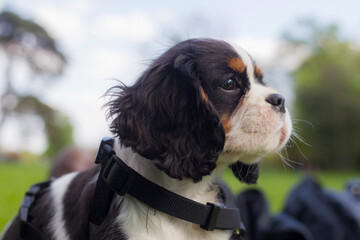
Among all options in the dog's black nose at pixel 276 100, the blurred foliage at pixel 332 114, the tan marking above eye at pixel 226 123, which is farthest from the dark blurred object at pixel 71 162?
the blurred foliage at pixel 332 114

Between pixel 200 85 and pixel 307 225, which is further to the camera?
pixel 307 225

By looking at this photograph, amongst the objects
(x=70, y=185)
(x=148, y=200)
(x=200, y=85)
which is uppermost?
(x=200, y=85)

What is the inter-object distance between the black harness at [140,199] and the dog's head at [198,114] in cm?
12

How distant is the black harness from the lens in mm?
1966

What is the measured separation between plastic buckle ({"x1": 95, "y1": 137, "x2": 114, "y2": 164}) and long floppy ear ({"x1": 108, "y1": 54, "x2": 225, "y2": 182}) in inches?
4.4

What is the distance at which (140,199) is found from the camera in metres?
1.98

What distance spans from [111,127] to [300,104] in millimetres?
32013

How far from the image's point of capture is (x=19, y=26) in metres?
36.1

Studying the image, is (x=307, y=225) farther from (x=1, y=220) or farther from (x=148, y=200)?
(x=1, y=220)

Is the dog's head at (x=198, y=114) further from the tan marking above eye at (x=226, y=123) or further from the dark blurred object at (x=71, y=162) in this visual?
the dark blurred object at (x=71, y=162)

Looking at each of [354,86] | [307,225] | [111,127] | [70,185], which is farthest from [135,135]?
[354,86]

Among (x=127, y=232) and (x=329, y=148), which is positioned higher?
(x=127, y=232)

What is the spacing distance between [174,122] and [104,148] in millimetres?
432

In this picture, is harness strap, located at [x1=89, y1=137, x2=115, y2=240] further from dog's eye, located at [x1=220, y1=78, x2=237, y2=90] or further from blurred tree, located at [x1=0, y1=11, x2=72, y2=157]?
blurred tree, located at [x1=0, y1=11, x2=72, y2=157]
